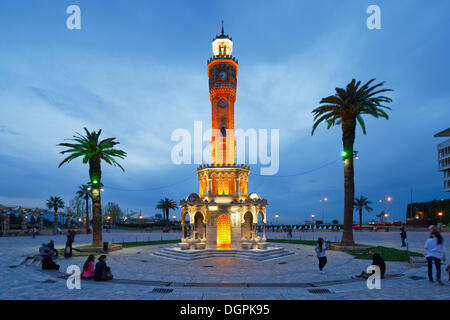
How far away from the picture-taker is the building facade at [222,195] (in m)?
26.8

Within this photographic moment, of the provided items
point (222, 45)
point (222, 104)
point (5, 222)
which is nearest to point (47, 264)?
point (222, 104)

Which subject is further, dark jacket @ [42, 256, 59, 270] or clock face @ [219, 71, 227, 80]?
clock face @ [219, 71, 227, 80]

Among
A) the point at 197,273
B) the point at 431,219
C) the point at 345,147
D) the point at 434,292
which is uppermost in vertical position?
the point at 345,147

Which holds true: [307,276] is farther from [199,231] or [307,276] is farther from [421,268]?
[199,231]

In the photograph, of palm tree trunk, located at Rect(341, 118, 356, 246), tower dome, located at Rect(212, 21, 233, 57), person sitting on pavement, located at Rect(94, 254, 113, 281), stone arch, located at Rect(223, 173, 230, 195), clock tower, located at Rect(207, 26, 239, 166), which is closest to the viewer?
person sitting on pavement, located at Rect(94, 254, 113, 281)

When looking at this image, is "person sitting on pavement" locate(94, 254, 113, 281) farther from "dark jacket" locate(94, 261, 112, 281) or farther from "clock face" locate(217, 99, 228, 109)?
"clock face" locate(217, 99, 228, 109)

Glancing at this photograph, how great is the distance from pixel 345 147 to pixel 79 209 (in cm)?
9930

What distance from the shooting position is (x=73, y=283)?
41.9 ft

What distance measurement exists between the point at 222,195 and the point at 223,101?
34.7 feet

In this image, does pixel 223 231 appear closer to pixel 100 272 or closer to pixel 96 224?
pixel 96 224

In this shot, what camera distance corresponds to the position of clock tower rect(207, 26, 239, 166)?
97.1ft

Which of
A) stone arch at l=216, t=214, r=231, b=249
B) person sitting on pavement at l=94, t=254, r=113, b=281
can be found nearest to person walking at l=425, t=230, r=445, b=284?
person sitting on pavement at l=94, t=254, r=113, b=281
